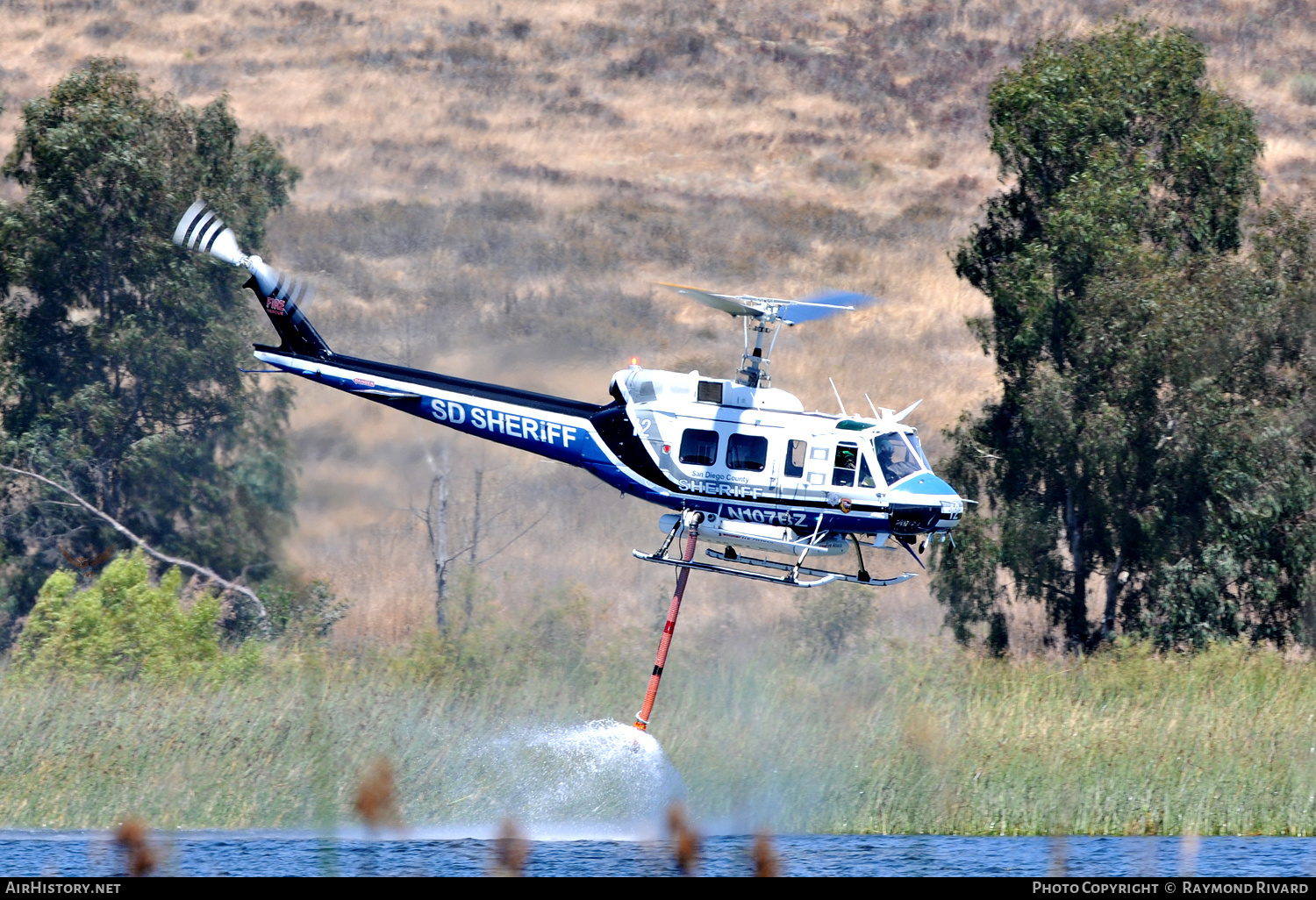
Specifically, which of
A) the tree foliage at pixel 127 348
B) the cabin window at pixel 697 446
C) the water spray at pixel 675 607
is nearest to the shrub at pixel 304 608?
the tree foliage at pixel 127 348

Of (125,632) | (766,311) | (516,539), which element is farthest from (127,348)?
(766,311)

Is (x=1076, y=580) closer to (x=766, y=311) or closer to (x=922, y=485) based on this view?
(x=922, y=485)

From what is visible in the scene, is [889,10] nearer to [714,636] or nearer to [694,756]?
[714,636]

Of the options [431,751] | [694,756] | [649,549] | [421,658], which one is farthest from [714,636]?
[431,751]

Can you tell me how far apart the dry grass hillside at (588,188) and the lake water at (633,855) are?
43.6ft

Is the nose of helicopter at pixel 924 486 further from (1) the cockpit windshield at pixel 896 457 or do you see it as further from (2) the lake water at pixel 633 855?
(2) the lake water at pixel 633 855

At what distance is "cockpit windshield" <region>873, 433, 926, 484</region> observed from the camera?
19125mm

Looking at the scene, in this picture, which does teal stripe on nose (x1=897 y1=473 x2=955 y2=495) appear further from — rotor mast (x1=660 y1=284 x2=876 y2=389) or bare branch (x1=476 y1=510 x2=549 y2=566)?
bare branch (x1=476 y1=510 x2=549 y2=566)

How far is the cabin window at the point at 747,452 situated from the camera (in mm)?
19391

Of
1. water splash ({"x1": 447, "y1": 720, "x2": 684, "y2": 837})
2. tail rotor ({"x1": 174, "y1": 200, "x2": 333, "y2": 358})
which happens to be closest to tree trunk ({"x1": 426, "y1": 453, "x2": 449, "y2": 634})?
water splash ({"x1": 447, "y1": 720, "x2": 684, "y2": 837})

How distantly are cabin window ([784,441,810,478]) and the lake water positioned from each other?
14.8 ft

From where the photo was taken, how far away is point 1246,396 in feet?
92.9

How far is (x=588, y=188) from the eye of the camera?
55.3 meters

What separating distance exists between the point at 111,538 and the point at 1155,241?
23.1 m
